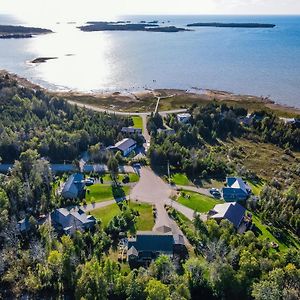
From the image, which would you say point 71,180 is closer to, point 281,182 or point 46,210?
point 46,210

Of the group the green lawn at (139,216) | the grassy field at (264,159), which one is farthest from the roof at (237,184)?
the green lawn at (139,216)

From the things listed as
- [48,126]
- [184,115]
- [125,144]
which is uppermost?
[48,126]

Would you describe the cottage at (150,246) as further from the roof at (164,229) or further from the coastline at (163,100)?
A: the coastline at (163,100)

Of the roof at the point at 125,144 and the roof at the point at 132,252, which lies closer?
the roof at the point at 132,252

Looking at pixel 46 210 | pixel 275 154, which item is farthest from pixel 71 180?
pixel 275 154

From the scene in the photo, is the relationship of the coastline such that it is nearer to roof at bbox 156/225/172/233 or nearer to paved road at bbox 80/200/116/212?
paved road at bbox 80/200/116/212

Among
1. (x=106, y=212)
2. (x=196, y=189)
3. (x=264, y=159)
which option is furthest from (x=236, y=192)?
(x=106, y=212)

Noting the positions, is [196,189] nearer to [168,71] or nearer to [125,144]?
[125,144]

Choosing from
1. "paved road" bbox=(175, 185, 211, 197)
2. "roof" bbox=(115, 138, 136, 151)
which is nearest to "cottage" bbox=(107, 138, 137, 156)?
"roof" bbox=(115, 138, 136, 151)
